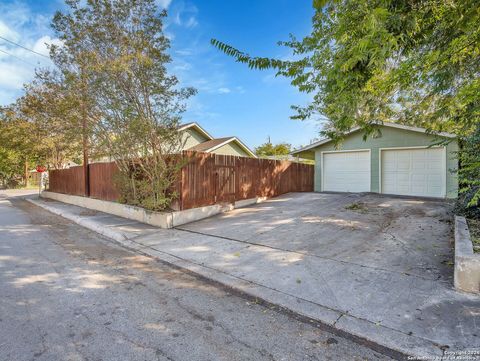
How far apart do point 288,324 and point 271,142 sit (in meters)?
34.7

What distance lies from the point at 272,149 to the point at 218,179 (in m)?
27.0

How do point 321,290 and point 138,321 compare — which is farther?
point 321,290

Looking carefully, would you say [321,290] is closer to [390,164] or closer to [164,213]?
[164,213]

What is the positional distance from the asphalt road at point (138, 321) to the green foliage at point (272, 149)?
101 feet

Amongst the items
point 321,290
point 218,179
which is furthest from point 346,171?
point 321,290

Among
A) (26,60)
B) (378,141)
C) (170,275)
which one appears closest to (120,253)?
(170,275)

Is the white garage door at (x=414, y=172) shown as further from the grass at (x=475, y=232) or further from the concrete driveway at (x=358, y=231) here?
the grass at (x=475, y=232)

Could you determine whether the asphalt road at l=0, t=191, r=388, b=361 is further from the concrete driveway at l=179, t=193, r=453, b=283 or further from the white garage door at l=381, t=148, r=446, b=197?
the white garage door at l=381, t=148, r=446, b=197

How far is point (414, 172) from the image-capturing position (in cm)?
1081

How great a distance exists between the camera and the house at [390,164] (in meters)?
10.2

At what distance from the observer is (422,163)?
10.6 meters

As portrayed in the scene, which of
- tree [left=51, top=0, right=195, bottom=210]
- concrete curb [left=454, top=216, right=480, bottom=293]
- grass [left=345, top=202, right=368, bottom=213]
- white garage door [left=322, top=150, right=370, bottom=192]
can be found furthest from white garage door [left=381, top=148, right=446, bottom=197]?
tree [left=51, top=0, right=195, bottom=210]

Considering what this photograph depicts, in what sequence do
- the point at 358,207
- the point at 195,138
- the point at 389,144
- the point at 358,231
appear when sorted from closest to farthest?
the point at 358,231 < the point at 358,207 < the point at 389,144 < the point at 195,138

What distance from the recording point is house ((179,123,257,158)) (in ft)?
58.4
